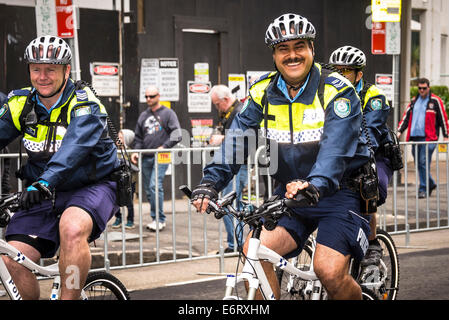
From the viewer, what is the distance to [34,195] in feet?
14.0

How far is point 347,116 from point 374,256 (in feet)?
5.99

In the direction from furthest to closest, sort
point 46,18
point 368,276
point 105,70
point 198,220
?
point 105,70
point 198,220
point 46,18
point 368,276

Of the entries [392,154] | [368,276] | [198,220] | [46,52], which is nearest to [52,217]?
[46,52]

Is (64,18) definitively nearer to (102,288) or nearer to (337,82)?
(102,288)

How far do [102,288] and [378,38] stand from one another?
7.62 m

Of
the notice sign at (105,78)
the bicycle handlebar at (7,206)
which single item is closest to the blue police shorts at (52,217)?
the bicycle handlebar at (7,206)

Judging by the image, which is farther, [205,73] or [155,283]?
[205,73]

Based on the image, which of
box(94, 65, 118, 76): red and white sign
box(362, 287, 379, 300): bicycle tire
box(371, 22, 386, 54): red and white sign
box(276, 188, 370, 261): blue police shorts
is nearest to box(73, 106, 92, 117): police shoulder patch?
box(276, 188, 370, 261): blue police shorts

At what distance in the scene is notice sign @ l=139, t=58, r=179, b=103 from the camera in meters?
13.7

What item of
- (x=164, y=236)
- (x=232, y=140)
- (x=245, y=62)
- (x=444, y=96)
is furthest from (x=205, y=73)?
(x=444, y=96)

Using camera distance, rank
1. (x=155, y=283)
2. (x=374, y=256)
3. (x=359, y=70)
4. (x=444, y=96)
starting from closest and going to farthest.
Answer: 1. (x=374, y=256)
2. (x=359, y=70)
3. (x=155, y=283)
4. (x=444, y=96)

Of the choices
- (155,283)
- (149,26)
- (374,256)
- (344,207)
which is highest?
(149,26)

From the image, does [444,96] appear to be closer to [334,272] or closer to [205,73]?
[205,73]

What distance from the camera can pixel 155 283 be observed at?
772 cm
